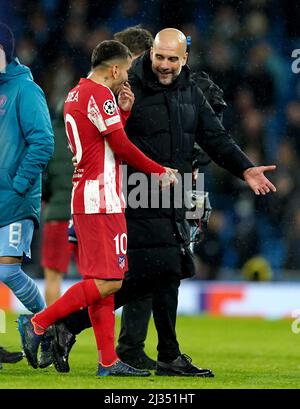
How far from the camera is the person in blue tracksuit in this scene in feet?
23.2

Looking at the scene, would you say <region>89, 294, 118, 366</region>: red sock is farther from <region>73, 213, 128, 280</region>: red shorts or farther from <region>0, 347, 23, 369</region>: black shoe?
<region>0, 347, 23, 369</region>: black shoe

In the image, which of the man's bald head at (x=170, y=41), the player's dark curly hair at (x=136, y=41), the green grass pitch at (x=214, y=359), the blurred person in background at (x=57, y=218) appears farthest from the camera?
the blurred person in background at (x=57, y=218)

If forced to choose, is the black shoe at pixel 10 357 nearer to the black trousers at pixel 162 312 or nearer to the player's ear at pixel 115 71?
the black trousers at pixel 162 312

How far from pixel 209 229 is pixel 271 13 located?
3.28 meters

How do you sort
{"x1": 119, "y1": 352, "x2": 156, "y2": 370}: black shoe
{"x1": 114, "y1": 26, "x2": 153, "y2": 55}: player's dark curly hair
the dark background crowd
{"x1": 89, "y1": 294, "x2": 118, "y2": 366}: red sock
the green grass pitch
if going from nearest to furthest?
the green grass pitch
{"x1": 89, "y1": 294, "x2": 118, "y2": 366}: red sock
{"x1": 119, "y1": 352, "x2": 156, "y2": 370}: black shoe
{"x1": 114, "y1": 26, "x2": 153, "y2": 55}: player's dark curly hair
the dark background crowd

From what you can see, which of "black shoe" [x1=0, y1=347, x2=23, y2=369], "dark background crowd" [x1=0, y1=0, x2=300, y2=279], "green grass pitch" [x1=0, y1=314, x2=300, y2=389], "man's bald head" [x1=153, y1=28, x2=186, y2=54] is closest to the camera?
"green grass pitch" [x1=0, y1=314, x2=300, y2=389]

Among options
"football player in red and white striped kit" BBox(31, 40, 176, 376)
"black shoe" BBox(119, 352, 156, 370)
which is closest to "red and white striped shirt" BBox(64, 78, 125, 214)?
"football player in red and white striped kit" BBox(31, 40, 176, 376)

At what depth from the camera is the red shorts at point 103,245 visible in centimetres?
665

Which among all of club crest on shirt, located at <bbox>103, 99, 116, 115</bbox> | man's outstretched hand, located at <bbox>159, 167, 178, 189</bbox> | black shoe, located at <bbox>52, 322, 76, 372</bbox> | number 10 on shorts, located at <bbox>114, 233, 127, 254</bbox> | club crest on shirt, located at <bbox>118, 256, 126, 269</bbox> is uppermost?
Result: club crest on shirt, located at <bbox>103, 99, 116, 115</bbox>

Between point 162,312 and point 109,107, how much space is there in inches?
49.7

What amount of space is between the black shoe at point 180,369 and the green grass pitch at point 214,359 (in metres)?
0.09

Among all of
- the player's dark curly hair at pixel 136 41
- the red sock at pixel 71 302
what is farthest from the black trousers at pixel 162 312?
the player's dark curly hair at pixel 136 41
